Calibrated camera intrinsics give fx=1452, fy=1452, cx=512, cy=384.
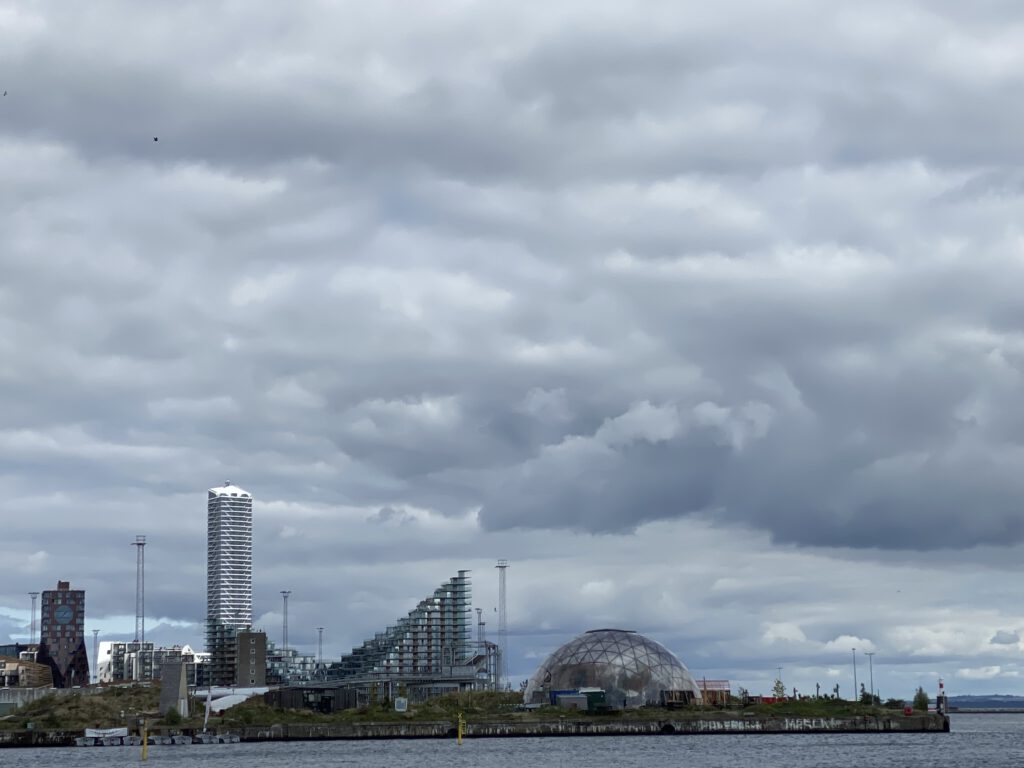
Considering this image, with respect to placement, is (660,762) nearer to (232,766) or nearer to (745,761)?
(745,761)

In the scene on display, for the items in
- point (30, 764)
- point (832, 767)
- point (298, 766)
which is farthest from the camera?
point (30, 764)

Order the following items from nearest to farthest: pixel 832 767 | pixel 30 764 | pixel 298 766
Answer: pixel 832 767
pixel 298 766
pixel 30 764

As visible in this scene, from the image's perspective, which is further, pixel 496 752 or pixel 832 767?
pixel 496 752

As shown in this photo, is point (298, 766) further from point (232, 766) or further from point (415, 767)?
point (415, 767)

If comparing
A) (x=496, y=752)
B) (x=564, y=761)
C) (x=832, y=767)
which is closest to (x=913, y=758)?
(x=832, y=767)

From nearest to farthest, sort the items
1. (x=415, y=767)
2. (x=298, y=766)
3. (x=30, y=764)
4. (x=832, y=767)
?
(x=832, y=767), (x=415, y=767), (x=298, y=766), (x=30, y=764)

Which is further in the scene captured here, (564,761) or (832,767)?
(564,761)

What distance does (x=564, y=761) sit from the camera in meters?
173

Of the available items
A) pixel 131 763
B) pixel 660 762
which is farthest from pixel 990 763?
pixel 131 763

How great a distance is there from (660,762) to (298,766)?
146 feet

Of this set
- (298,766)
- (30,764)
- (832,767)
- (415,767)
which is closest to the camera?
(832,767)

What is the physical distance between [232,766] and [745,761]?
203ft

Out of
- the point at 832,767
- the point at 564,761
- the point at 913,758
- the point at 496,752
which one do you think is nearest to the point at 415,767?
the point at 564,761

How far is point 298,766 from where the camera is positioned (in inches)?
6969
